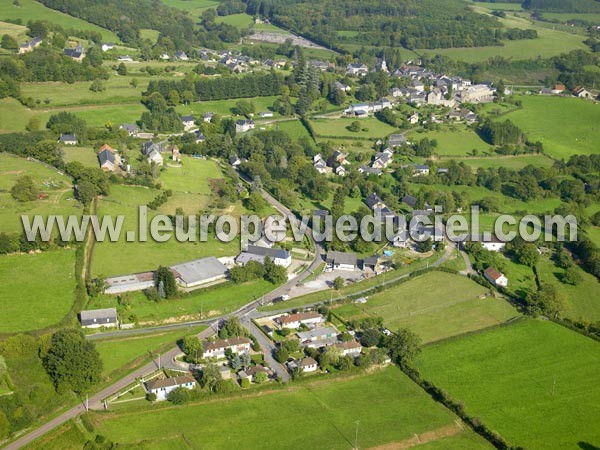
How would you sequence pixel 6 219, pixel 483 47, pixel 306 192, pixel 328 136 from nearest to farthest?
pixel 6 219 → pixel 306 192 → pixel 328 136 → pixel 483 47

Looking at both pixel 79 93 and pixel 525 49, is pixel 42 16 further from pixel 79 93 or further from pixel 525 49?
pixel 525 49

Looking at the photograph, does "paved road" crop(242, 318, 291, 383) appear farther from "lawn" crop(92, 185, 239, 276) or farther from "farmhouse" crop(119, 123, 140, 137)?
"farmhouse" crop(119, 123, 140, 137)

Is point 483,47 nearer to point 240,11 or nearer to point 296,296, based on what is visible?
point 240,11

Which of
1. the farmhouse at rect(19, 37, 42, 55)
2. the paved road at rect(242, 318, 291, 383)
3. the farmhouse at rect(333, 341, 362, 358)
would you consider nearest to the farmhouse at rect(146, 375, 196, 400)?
the paved road at rect(242, 318, 291, 383)

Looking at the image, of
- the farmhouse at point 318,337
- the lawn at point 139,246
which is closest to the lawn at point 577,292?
the farmhouse at point 318,337

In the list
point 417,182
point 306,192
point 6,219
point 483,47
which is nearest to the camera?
point 6,219

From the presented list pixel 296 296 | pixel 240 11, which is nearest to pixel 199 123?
pixel 296 296
